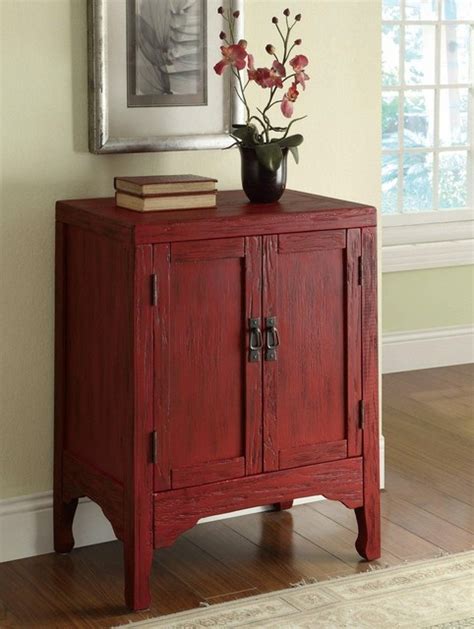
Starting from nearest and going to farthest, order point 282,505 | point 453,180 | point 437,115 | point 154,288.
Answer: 1. point 154,288
2. point 282,505
3. point 437,115
4. point 453,180

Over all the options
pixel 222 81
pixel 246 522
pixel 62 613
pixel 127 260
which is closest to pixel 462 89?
pixel 222 81

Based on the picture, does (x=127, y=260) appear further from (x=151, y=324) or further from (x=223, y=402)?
(x=223, y=402)

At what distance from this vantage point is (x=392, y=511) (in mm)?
3814

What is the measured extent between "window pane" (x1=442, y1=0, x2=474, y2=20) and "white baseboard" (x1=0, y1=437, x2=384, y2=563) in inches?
126

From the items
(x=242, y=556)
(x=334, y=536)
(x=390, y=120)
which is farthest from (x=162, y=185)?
(x=390, y=120)

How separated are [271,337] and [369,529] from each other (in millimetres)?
659

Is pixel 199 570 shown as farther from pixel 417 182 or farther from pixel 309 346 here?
pixel 417 182

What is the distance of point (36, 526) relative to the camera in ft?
11.4

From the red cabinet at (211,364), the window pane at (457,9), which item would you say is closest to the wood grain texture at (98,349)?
the red cabinet at (211,364)

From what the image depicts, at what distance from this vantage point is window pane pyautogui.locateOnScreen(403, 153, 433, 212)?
225 inches

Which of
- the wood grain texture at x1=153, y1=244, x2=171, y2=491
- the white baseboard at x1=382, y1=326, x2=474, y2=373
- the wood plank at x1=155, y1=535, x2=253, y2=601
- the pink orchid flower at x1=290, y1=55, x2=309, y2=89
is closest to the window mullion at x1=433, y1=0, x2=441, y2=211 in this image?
the white baseboard at x1=382, y1=326, x2=474, y2=373

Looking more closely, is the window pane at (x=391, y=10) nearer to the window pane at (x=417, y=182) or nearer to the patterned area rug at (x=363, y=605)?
the window pane at (x=417, y=182)

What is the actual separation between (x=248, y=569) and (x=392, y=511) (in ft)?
2.12

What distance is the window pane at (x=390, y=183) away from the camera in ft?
18.6
